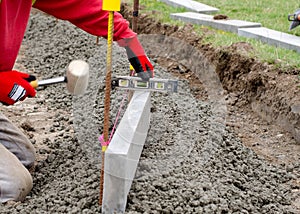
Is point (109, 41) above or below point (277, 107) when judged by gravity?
above

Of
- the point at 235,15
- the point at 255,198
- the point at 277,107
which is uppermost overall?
the point at 235,15

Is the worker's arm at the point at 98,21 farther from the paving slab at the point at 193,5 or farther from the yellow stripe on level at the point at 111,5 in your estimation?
the paving slab at the point at 193,5

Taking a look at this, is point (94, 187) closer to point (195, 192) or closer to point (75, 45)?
point (195, 192)

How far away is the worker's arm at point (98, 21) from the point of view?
3471 mm

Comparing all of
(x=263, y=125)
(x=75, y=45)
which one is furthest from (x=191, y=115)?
(x=75, y=45)

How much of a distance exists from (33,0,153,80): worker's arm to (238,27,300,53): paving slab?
2.58m

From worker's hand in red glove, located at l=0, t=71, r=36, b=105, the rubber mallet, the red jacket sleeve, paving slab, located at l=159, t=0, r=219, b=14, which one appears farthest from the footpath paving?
worker's hand in red glove, located at l=0, t=71, r=36, b=105

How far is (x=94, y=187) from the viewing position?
10.9ft

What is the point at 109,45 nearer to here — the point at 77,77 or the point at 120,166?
the point at 77,77

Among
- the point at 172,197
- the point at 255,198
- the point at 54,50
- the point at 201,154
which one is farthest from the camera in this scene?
the point at 54,50

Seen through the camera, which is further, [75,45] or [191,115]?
A: [75,45]

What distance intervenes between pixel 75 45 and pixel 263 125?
3.21 m

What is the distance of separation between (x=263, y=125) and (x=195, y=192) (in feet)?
6.10

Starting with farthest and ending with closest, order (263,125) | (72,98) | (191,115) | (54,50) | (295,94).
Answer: (54,50)
(72,98)
(263,125)
(295,94)
(191,115)
